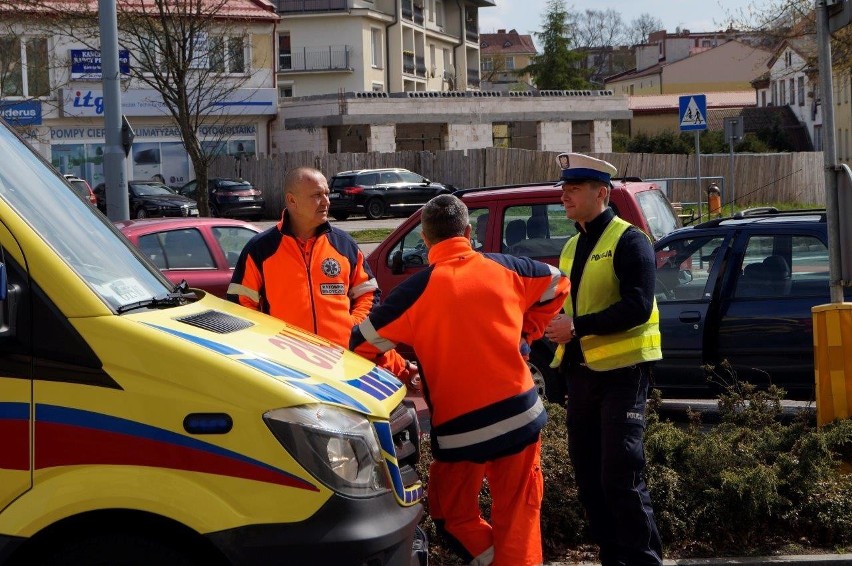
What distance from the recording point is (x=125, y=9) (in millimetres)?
20328

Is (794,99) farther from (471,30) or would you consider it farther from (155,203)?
(155,203)

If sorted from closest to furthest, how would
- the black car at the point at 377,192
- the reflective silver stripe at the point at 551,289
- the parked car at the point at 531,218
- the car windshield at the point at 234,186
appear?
the reflective silver stripe at the point at 551,289
the parked car at the point at 531,218
the black car at the point at 377,192
the car windshield at the point at 234,186

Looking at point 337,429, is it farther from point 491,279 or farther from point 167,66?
point 167,66

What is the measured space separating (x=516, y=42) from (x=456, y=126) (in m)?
89.3

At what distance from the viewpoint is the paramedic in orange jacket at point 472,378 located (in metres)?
4.84

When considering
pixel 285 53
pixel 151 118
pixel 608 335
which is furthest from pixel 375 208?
pixel 608 335

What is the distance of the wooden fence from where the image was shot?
4291 cm

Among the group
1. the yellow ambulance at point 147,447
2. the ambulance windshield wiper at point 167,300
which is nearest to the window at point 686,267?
the ambulance windshield wiper at point 167,300

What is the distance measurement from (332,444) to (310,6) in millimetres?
66323

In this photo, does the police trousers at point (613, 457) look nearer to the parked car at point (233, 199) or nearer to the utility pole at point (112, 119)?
the utility pole at point (112, 119)

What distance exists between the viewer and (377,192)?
4144 centimetres

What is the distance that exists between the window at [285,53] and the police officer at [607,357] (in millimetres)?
64247

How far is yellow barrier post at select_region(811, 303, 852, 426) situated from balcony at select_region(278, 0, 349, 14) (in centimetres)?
6238

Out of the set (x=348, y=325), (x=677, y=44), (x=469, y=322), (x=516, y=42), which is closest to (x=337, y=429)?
(x=469, y=322)
